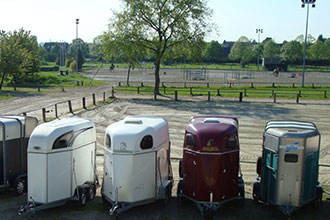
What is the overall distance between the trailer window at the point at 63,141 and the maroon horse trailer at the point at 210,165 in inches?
111

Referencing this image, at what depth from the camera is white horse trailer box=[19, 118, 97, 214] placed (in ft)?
28.8

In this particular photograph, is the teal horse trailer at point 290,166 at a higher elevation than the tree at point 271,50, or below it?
below

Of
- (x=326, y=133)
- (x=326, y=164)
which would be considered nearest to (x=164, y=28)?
(x=326, y=133)

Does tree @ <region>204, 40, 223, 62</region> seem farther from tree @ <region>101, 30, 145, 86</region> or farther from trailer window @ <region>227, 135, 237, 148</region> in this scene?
trailer window @ <region>227, 135, 237, 148</region>

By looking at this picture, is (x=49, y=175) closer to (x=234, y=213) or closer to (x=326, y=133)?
(x=234, y=213)

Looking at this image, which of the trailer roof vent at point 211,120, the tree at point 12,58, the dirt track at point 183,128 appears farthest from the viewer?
the tree at point 12,58

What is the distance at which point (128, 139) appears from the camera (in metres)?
8.74

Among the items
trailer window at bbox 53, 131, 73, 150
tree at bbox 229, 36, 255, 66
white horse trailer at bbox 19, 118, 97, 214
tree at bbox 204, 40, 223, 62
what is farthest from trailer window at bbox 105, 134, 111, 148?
tree at bbox 204, 40, 223, 62

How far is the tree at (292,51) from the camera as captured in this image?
334 ft

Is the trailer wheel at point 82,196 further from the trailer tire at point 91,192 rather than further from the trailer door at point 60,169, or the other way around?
the trailer door at point 60,169

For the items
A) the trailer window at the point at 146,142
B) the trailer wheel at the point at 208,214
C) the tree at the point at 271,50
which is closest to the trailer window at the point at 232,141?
the trailer wheel at the point at 208,214

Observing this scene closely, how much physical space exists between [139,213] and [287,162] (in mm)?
3717

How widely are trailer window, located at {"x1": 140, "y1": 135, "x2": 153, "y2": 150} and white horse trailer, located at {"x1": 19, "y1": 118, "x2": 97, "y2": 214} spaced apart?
1.66 metres

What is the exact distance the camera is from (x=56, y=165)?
8.91 metres
